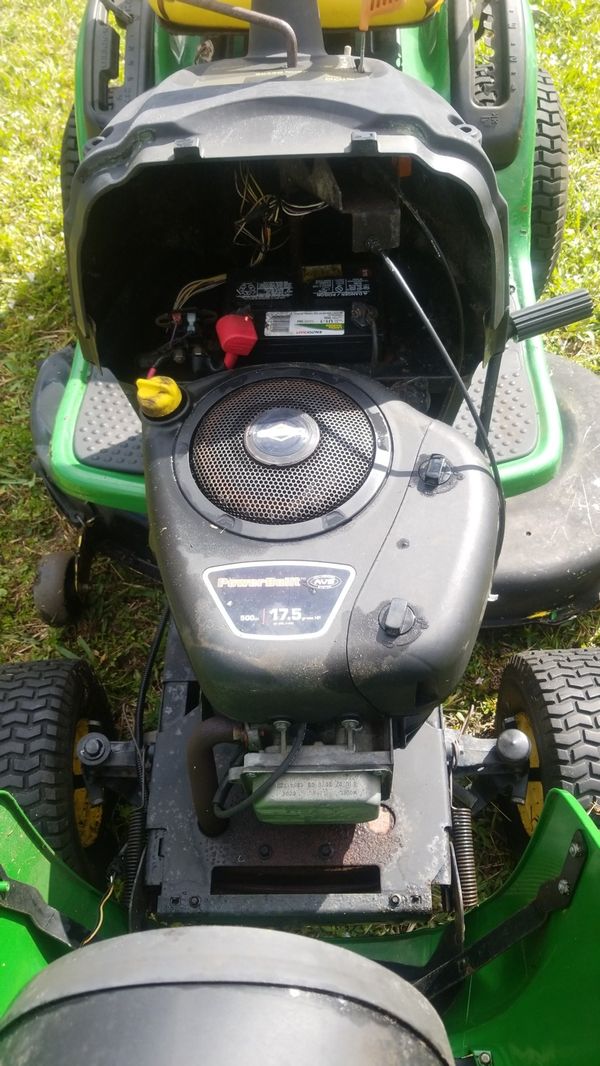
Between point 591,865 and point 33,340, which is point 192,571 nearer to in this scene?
point 591,865

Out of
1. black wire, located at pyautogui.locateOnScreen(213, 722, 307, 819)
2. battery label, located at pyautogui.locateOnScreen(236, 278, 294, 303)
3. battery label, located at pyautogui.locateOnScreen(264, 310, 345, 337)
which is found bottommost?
black wire, located at pyautogui.locateOnScreen(213, 722, 307, 819)

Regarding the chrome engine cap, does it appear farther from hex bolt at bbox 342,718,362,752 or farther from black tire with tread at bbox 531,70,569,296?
black tire with tread at bbox 531,70,569,296

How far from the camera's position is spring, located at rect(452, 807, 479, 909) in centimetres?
158

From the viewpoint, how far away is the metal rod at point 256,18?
1.31 metres

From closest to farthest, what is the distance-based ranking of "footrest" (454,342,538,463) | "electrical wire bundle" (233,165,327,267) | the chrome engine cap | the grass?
1. the chrome engine cap
2. "electrical wire bundle" (233,165,327,267)
3. "footrest" (454,342,538,463)
4. the grass

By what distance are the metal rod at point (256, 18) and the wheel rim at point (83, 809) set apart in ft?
4.09

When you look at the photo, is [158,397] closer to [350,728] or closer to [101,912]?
[350,728]

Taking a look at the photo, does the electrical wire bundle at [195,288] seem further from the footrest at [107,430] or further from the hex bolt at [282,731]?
the hex bolt at [282,731]

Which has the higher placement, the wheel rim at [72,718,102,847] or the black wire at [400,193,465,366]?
the black wire at [400,193,465,366]

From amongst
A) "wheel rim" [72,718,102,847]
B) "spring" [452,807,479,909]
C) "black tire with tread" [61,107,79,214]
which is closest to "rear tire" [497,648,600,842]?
"spring" [452,807,479,909]

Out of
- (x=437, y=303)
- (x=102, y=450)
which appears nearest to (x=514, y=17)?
(x=437, y=303)

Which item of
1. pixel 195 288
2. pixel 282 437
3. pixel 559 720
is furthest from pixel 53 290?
pixel 559 720

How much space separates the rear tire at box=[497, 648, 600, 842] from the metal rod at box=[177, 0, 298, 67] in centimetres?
114

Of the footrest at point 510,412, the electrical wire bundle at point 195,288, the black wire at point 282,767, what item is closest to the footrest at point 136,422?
the footrest at point 510,412
